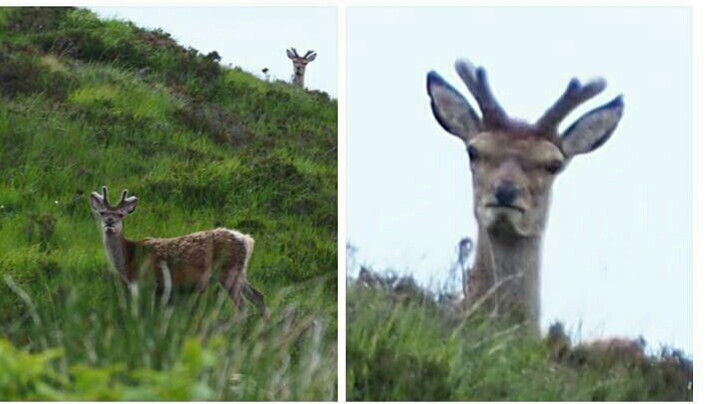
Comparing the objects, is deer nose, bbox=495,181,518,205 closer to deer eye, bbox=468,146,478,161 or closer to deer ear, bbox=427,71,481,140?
deer eye, bbox=468,146,478,161

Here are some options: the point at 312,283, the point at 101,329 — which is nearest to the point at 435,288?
the point at 101,329

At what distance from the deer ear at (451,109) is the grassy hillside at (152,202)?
1082mm

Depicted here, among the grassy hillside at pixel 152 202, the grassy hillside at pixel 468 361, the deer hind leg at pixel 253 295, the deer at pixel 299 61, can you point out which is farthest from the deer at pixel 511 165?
the deer at pixel 299 61

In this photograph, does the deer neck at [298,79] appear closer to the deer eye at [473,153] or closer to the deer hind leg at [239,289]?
the deer hind leg at [239,289]

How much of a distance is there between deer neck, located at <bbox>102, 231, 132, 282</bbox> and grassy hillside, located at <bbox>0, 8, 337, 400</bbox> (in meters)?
0.07

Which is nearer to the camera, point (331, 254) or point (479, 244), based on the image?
point (479, 244)

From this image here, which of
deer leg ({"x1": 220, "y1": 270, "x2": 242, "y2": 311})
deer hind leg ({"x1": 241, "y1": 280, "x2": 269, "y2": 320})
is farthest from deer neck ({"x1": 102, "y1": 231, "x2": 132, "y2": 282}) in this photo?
deer hind leg ({"x1": 241, "y1": 280, "x2": 269, "y2": 320})

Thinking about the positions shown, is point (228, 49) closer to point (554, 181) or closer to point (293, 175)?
point (293, 175)

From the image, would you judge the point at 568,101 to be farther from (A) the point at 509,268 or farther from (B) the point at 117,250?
(B) the point at 117,250

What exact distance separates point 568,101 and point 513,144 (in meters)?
0.31

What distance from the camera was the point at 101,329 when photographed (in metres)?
6.38

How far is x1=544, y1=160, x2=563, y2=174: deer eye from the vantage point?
716cm

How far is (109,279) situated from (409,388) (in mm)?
2371

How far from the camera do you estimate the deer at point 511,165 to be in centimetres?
713
